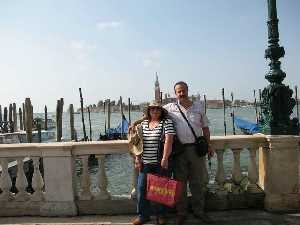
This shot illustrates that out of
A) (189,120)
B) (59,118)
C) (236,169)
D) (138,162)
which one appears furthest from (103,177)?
(59,118)

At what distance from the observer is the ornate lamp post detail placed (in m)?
5.89

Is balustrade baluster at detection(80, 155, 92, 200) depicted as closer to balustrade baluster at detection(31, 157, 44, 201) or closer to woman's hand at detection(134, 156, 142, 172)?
balustrade baluster at detection(31, 157, 44, 201)

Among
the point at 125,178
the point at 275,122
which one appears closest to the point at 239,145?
the point at 275,122

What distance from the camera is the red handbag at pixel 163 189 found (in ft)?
17.7

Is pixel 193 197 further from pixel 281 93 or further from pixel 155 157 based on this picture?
pixel 281 93

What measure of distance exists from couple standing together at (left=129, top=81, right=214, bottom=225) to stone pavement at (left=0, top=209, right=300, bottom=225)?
0.79ft

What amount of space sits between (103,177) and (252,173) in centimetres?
224

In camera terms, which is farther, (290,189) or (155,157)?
(290,189)

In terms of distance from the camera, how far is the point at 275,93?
231 inches

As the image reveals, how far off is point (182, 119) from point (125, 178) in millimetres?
19625

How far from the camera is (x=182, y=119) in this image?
549cm

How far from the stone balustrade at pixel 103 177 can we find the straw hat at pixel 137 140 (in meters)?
0.46

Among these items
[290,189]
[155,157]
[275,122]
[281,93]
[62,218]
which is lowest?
[62,218]

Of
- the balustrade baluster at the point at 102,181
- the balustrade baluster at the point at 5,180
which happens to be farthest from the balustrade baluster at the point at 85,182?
the balustrade baluster at the point at 5,180
